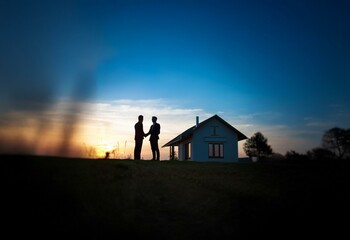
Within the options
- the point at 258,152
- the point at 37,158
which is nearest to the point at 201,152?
the point at 37,158

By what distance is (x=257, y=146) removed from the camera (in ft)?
247

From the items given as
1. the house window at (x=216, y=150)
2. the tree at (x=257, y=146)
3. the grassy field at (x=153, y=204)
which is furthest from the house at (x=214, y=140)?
the tree at (x=257, y=146)

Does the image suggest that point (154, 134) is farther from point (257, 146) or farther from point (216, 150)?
point (257, 146)

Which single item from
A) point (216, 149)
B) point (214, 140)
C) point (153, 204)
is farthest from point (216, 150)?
point (153, 204)

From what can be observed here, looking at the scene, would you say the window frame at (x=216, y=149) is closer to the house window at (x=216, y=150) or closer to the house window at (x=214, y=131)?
the house window at (x=216, y=150)

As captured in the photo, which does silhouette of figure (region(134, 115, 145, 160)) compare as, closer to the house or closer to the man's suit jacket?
the man's suit jacket

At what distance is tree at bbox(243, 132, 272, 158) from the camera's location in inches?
2911

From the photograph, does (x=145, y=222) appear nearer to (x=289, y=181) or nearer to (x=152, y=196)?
(x=152, y=196)

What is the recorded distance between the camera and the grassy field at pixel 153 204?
443 cm

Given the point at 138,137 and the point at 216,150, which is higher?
the point at 138,137

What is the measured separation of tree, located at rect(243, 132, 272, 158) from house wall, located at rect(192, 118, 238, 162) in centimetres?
4685

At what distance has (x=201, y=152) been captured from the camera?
95.6 ft

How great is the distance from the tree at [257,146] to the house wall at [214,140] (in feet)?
154

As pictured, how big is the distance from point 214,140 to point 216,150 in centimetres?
123
